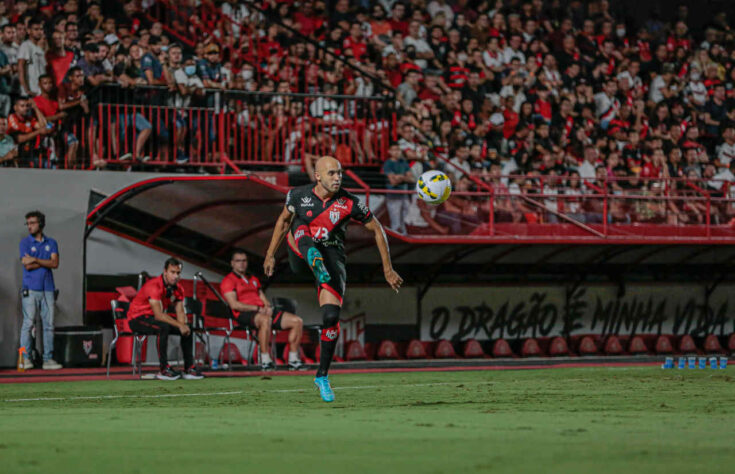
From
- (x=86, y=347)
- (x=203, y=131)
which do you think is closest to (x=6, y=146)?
(x=203, y=131)

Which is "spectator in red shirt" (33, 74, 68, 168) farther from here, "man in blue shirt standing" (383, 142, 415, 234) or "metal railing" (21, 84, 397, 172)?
"man in blue shirt standing" (383, 142, 415, 234)

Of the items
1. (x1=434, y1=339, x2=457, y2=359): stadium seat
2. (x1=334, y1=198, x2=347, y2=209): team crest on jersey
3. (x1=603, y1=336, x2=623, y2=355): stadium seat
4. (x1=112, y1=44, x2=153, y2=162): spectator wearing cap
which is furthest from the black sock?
(x1=603, y1=336, x2=623, y2=355): stadium seat

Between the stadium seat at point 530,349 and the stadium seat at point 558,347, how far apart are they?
0.86 ft

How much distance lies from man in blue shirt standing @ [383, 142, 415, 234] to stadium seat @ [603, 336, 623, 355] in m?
5.66

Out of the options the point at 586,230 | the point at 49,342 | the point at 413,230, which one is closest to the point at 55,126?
the point at 49,342

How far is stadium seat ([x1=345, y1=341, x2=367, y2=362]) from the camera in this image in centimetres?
1942

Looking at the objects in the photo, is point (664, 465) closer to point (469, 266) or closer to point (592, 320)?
point (469, 266)

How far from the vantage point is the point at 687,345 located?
2211 centimetres

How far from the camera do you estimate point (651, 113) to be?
24922 millimetres

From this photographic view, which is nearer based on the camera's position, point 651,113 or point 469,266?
Answer: point 469,266

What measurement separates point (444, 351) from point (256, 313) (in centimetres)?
462

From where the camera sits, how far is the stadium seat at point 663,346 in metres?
22.0

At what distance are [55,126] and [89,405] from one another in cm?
879

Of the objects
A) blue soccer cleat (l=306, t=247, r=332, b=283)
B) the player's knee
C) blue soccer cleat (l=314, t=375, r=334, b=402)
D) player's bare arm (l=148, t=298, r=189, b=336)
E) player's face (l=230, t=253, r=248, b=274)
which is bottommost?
blue soccer cleat (l=314, t=375, r=334, b=402)
